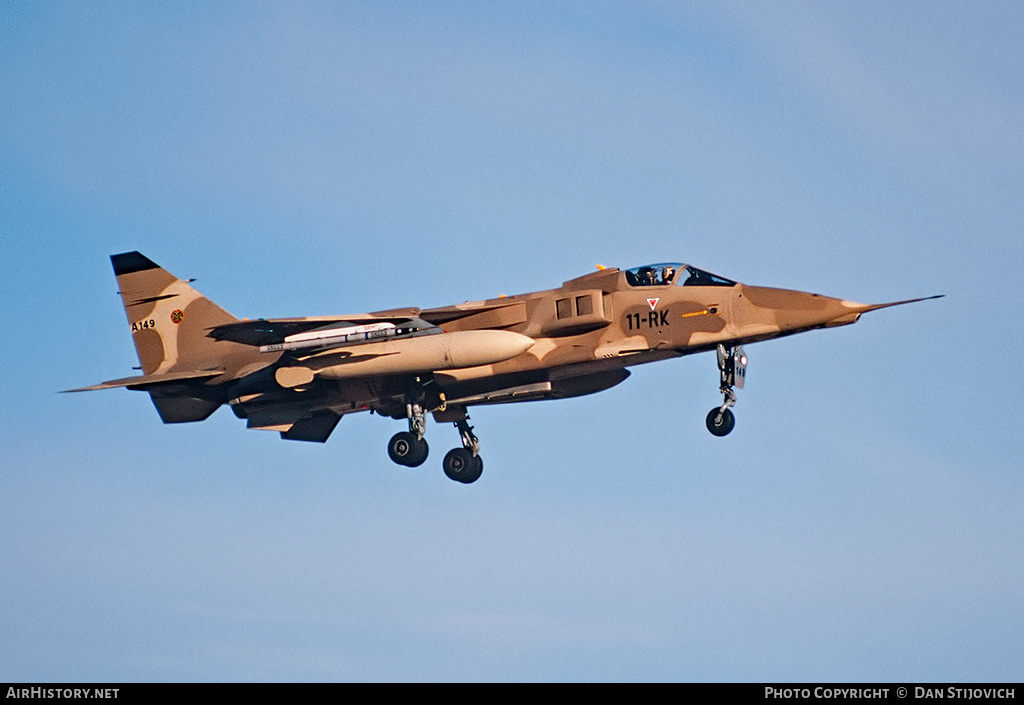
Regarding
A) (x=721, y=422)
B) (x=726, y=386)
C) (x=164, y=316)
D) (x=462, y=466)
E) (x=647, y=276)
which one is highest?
(x=164, y=316)

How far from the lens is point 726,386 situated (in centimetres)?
3028

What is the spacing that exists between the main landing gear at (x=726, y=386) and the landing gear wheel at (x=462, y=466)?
6.26 meters

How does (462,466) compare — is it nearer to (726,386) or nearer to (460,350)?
(460,350)

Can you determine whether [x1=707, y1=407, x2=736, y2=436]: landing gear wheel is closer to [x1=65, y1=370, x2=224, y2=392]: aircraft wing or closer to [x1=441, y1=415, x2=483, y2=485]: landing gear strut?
[x1=441, y1=415, x2=483, y2=485]: landing gear strut

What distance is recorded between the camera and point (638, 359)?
31.0 m

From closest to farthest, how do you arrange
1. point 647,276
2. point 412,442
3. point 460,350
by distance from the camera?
point 460,350
point 647,276
point 412,442

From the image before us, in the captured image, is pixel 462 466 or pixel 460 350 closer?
pixel 460 350

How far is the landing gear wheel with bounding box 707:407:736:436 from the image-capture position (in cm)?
3017

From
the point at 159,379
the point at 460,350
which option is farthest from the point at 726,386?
the point at 159,379

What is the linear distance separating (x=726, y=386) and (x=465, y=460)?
686 centimetres

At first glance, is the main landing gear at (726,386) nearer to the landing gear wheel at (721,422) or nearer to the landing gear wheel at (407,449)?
the landing gear wheel at (721,422)

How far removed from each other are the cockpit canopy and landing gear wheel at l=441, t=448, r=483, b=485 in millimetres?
5986

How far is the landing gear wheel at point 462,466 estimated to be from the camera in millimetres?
34031
